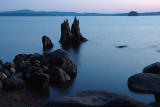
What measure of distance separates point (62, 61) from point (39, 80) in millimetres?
4670

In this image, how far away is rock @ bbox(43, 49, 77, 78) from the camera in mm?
26022

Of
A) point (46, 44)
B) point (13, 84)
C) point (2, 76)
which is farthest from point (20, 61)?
point (46, 44)

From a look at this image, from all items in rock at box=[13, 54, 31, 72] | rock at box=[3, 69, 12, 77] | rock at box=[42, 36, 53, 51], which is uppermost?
rock at box=[3, 69, 12, 77]

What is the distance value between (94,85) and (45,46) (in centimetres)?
2957

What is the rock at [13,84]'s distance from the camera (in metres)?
20.1

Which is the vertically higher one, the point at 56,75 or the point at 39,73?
the point at 39,73

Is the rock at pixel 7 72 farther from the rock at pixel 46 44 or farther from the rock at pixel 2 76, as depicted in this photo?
the rock at pixel 46 44

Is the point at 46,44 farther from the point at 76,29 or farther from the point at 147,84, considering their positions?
the point at 147,84

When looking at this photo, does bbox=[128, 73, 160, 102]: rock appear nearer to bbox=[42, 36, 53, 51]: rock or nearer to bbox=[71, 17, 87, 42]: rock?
bbox=[42, 36, 53, 51]: rock

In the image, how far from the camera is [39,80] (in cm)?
2186

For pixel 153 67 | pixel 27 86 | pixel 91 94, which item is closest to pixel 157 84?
pixel 153 67

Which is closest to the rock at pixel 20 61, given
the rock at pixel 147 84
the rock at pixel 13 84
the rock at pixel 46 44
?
the rock at pixel 13 84

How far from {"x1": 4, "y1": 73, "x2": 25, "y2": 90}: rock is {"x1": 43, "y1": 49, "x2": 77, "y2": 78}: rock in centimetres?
581

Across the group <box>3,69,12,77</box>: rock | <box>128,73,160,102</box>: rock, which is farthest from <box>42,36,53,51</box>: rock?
<box>128,73,160,102</box>: rock
